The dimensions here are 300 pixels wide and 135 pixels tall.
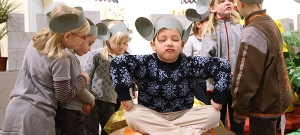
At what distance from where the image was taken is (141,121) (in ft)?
4.87

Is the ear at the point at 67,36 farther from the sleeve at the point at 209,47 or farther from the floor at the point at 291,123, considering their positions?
the floor at the point at 291,123

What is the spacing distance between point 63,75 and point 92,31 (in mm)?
584

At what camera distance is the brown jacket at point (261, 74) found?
1.60 meters

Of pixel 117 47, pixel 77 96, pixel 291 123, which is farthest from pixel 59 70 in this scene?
pixel 291 123

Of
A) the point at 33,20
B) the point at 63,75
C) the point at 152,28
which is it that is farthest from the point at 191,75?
the point at 33,20

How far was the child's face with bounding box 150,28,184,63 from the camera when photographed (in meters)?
1.52

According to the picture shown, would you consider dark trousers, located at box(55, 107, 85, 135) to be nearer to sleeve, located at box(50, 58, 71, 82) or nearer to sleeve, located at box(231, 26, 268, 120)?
sleeve, located at box(50, 58, 71, 82)

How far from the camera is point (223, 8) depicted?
2.11 metres

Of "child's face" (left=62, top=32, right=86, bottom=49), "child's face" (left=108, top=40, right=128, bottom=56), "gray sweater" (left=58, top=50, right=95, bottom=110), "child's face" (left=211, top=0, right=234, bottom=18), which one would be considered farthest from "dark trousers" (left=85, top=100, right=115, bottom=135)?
"child's face" (left=211, top=0, right=234, bottom=18)

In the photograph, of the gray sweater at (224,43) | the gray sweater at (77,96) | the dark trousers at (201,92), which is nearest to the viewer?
the gray sweater at (77,96)

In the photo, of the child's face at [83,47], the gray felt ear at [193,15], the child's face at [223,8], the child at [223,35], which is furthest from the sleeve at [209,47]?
the child's face at [83,47]

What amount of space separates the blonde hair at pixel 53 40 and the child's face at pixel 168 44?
0.44 metres

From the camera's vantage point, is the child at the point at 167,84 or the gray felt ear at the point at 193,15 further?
the gray felt ear at the point at 193,15

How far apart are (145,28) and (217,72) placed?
441mm
